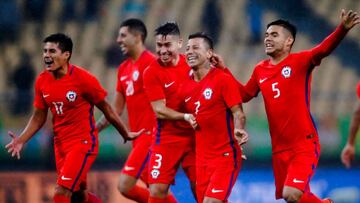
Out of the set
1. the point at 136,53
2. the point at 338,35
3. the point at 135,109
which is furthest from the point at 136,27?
the point at 338,35

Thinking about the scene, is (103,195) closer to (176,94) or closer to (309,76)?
(176,94)

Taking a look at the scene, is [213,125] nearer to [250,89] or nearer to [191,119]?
[191,119]

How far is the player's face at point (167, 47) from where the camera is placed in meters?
9.87

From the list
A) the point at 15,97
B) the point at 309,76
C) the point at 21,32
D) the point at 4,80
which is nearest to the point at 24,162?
the point at 15,97

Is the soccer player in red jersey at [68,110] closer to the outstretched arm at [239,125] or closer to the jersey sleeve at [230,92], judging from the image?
the jersey sleeve at [230,92]

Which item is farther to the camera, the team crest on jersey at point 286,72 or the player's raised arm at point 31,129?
the player's raised arm at point 31,129

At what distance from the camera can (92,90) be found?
9.69 m

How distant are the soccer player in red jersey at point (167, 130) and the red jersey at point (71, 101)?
0.58m

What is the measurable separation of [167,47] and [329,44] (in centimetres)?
188

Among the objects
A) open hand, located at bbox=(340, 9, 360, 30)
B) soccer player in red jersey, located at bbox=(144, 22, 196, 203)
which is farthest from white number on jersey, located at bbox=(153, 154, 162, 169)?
open hand, located at bbox=(340, 9, 360, 30)

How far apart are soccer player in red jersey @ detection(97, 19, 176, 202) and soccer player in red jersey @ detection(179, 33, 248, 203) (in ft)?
4.85

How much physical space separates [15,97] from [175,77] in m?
5.65

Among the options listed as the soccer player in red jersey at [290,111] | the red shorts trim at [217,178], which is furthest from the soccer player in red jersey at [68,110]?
the soccer player in red jersey at [290,111]

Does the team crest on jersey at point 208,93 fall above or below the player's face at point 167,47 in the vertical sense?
below
